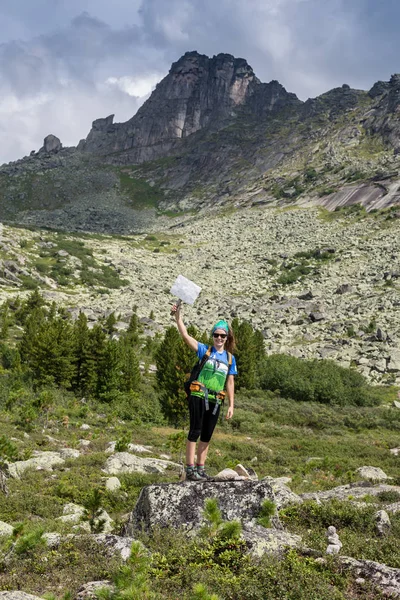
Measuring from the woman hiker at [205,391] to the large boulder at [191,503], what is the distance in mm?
307

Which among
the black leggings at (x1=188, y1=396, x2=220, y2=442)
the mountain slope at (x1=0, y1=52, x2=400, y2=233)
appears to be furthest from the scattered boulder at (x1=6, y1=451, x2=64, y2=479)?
the mountain slope at (x1=0, y1=52, x2=400, y2=233)

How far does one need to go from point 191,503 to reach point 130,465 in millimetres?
7425

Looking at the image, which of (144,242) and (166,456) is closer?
(166,456)

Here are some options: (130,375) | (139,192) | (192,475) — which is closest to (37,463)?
(192,475)

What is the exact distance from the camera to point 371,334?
45438 millimetres

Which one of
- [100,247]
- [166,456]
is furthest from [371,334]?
[100,247]

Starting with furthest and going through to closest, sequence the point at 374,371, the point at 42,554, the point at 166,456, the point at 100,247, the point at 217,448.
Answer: the point at 100,247
the point at 374,371
the point at 217,448
the point at 166,456
the point at 42,554

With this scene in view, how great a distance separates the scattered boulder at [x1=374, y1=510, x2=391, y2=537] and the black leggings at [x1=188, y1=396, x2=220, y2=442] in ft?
10.3

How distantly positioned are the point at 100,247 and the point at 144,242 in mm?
14399

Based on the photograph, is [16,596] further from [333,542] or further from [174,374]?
[174,374]

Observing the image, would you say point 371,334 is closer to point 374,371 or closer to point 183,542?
point 374,371

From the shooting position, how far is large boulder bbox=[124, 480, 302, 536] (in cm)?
624

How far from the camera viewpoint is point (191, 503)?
21.0 ft

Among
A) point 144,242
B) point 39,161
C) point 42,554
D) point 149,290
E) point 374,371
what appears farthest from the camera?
point 39,161
